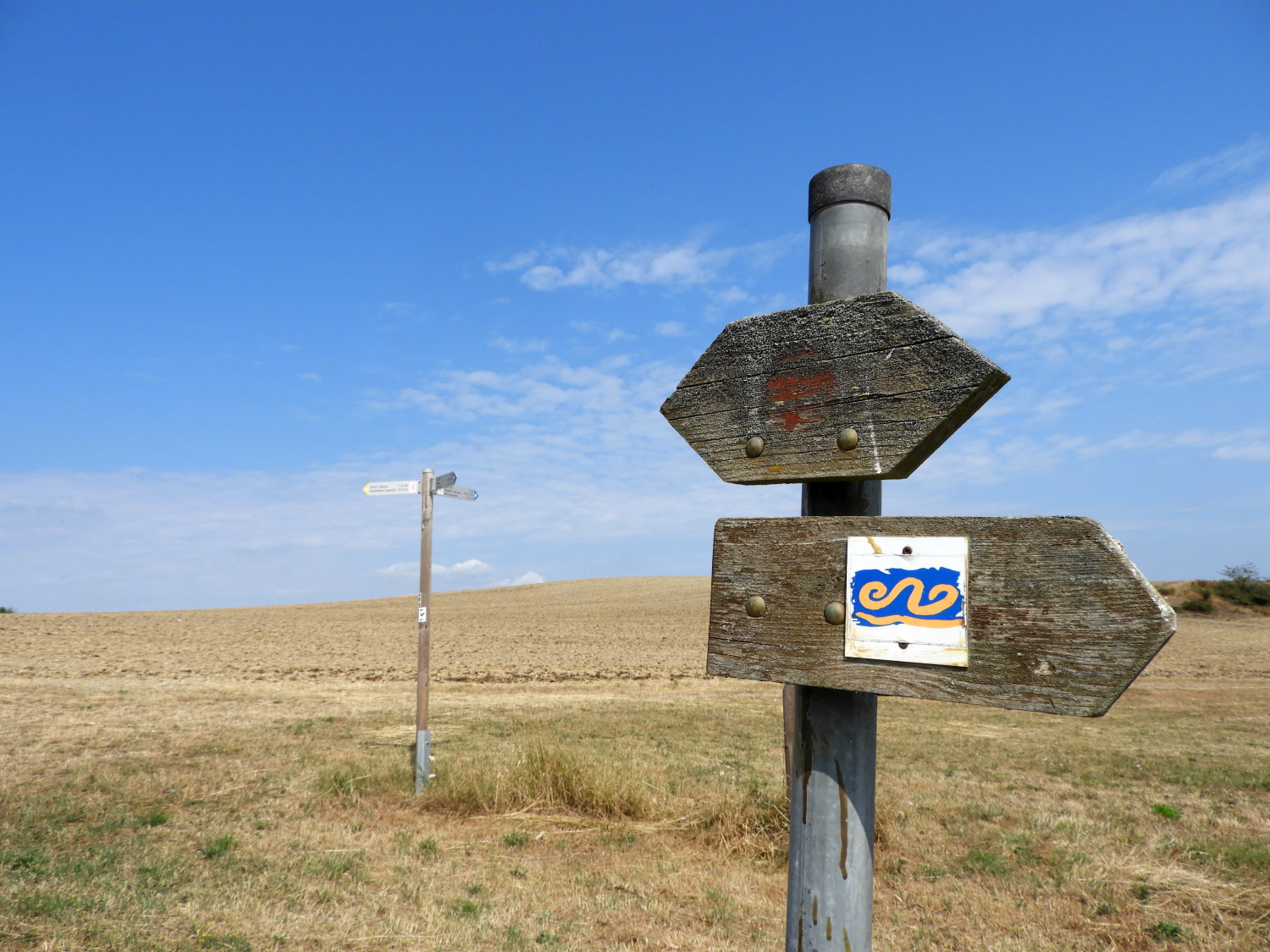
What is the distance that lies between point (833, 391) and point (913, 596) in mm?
528

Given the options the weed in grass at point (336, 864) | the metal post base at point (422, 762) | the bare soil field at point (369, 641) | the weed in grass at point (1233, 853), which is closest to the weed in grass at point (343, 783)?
the metal post base at point (422, 762)

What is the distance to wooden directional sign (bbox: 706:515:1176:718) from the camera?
1459 mm

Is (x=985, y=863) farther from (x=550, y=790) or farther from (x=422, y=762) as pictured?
(x=422, y=762)

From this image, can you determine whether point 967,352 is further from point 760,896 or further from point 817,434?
point 760,896

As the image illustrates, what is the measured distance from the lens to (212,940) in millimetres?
4543

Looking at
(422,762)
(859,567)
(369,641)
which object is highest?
(859,567)

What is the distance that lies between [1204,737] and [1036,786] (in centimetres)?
648

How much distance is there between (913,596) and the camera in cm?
163

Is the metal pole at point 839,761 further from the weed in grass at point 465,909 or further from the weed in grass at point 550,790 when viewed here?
the weed in grass at point 550,790

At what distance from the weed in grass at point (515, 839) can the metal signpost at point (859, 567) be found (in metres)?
5.38

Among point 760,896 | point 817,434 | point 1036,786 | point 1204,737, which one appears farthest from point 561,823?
point 1204,737

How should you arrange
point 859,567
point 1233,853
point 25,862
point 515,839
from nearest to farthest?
1. point 859,567
2. point 25,862
3. point 1233,853
4. point 515,839

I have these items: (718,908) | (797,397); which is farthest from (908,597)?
(718,908)

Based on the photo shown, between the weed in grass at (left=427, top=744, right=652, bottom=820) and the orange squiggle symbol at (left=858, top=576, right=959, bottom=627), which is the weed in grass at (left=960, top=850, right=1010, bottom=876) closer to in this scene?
the weed in grass at (left=427, top=744, right=652, bottom=820)
